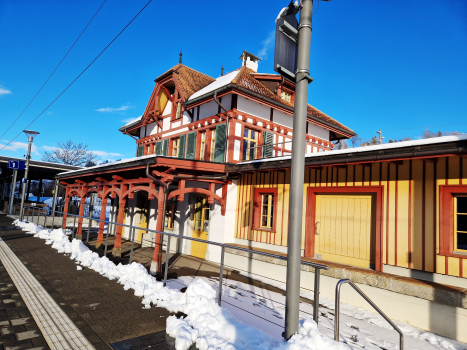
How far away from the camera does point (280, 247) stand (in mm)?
9227

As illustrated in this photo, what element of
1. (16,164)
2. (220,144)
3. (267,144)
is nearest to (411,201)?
(267,144)

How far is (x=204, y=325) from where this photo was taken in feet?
12.7

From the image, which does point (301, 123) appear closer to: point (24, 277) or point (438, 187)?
point (438, 187)

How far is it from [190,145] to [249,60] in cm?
671

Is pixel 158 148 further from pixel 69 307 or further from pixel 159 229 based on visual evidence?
pixel 69 307

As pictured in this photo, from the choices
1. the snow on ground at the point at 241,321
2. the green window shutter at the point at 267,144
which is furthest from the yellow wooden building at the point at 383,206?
the green window shutter at the point at 267,144

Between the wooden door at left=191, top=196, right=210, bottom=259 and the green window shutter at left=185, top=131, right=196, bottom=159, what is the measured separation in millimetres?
1846

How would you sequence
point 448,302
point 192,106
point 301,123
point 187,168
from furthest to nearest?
point 192,106 < point 187,168 < point 448,302 < point 301,123

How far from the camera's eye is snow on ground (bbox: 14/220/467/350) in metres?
3.41

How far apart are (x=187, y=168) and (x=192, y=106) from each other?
14.8 feet

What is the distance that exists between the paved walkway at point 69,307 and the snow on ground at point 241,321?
0.89 feet

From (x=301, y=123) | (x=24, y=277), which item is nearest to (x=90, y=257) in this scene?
(x=24, y=277)

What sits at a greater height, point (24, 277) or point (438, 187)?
point (438, 187)

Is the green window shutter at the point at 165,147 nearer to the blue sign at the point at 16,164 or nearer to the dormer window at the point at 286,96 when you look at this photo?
A: the dormer window at the point at 286,96
